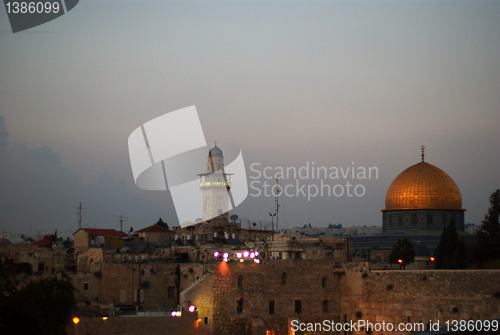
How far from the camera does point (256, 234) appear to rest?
63.1 m

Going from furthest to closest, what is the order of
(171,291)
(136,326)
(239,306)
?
(171,291) → (239,306) → (136,326)

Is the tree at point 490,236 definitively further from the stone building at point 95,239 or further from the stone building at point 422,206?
the stone building at point 95,239

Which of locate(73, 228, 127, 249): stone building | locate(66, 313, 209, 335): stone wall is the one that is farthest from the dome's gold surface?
locate(66, 313, 209, 335): stone wall

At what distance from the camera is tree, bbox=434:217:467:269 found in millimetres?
47125

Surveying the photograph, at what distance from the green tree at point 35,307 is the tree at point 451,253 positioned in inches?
1023

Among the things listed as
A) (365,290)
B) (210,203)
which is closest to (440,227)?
(210,203)

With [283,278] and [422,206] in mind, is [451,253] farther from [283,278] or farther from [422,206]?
[422,206]

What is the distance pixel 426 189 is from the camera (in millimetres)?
61969

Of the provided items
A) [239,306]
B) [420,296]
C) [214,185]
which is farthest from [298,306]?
[214,185]

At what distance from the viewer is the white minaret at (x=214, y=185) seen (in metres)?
68.2

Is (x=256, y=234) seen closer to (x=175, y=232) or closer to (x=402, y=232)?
(x=175, y=232)

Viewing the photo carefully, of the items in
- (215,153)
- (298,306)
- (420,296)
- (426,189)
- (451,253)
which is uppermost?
(215,153)

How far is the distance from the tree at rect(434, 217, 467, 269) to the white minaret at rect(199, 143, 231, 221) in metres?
22.5

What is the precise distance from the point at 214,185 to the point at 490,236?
2353cm
